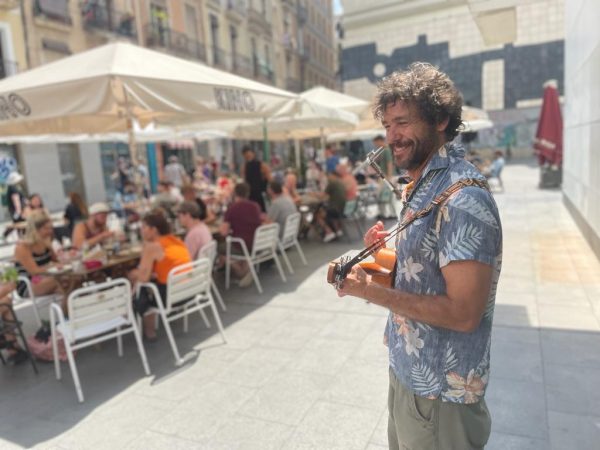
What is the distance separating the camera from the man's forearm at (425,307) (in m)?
1.15

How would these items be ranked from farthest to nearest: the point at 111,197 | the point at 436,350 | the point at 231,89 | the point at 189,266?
the point at 111,197 → the point at 231,89 → the point at 189,266 → the point at 436,350

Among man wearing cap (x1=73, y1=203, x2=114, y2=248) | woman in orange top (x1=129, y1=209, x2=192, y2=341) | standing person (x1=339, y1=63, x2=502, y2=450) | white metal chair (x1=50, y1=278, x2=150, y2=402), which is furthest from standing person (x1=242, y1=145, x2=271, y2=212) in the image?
standing person (x1=339, y1=63, x2=502, y2=450)

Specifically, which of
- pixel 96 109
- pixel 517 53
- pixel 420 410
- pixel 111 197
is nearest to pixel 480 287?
pixel 420 410

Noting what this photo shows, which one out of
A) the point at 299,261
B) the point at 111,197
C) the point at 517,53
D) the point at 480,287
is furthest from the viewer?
the point at 517,53

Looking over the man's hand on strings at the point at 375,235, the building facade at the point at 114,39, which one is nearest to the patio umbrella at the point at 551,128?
the man's hand on strings at the point at 375,235

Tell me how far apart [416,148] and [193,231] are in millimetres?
3545

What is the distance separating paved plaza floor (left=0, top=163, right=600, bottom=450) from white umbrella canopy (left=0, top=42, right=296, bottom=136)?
204 centimetres

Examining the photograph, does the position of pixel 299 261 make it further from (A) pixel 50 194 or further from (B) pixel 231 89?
(A) pixel 50 194

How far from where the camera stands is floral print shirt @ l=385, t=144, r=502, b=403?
1141 mm

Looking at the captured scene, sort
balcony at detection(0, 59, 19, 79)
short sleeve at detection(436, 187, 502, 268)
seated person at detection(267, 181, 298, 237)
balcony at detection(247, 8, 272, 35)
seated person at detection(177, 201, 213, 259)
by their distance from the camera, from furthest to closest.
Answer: balcony at detection(247, 8, 272, 35), balcony at detection(0, 59, 19, 79), seated person at detection(267, 181, 298, 237), seated person at detection(177, 201, 213, 259), short sleeve at detection(436, 187, 502, 268)

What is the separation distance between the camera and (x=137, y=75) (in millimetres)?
3516

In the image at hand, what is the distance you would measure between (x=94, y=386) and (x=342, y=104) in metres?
6.90

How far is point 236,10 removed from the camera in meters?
27.1

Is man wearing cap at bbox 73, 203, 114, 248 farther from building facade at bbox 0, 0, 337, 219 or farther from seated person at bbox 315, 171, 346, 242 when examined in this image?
building facade at bbox 0, 0, 337, 219
